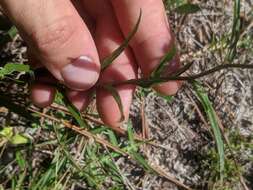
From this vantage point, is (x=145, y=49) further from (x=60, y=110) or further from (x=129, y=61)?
(x=60, y=110)

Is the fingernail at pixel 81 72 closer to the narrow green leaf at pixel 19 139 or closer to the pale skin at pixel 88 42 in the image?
the pale skin at pixel 88 42

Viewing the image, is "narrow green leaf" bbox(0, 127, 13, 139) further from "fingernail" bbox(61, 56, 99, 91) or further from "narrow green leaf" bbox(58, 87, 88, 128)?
"fingernail" bbox(61, 56, 99, 91)

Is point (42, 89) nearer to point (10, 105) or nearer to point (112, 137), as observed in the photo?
point (10, 105)

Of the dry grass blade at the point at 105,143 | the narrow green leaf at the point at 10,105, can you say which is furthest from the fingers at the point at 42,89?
the dry grass blade at the point at 105,143

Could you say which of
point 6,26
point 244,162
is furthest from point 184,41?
point 6,26

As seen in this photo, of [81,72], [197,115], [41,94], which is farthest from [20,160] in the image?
[197,115]

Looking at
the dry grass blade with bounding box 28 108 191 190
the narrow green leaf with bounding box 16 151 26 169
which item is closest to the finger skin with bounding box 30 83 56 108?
the dry grass blade with bounding box 28 108 191 190
